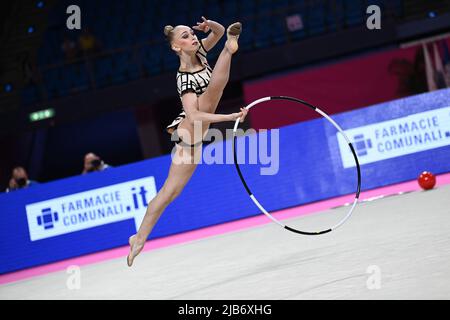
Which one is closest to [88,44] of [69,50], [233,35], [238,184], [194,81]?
[69,50]

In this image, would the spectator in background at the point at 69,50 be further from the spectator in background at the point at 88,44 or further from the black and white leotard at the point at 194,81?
the black and white leotard at the point at 194,81

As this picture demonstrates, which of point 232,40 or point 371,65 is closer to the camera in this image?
point 232,40

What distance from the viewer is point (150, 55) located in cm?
1558

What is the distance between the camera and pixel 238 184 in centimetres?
1080

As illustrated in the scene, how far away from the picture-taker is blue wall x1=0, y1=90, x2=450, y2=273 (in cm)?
1061

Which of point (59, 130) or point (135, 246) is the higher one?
point (59, 130)

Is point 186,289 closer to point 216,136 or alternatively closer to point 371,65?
point 216,136

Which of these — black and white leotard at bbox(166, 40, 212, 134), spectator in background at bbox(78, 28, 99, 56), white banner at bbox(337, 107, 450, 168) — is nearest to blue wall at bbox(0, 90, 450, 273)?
white banner at bbox(337, 107, 450, 168)

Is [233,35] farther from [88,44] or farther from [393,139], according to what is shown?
[88,44]

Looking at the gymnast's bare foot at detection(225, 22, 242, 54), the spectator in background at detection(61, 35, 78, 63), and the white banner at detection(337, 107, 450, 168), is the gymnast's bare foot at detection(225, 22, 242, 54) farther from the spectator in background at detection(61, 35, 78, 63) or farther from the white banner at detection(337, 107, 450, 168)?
the spectator in background at detection(61, 35, 78, 63)

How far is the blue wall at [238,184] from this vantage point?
10609mm

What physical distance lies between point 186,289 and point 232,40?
1.88 meters

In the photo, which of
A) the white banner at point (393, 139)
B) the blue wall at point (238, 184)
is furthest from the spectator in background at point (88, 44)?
the white banner at point (393, 139)
